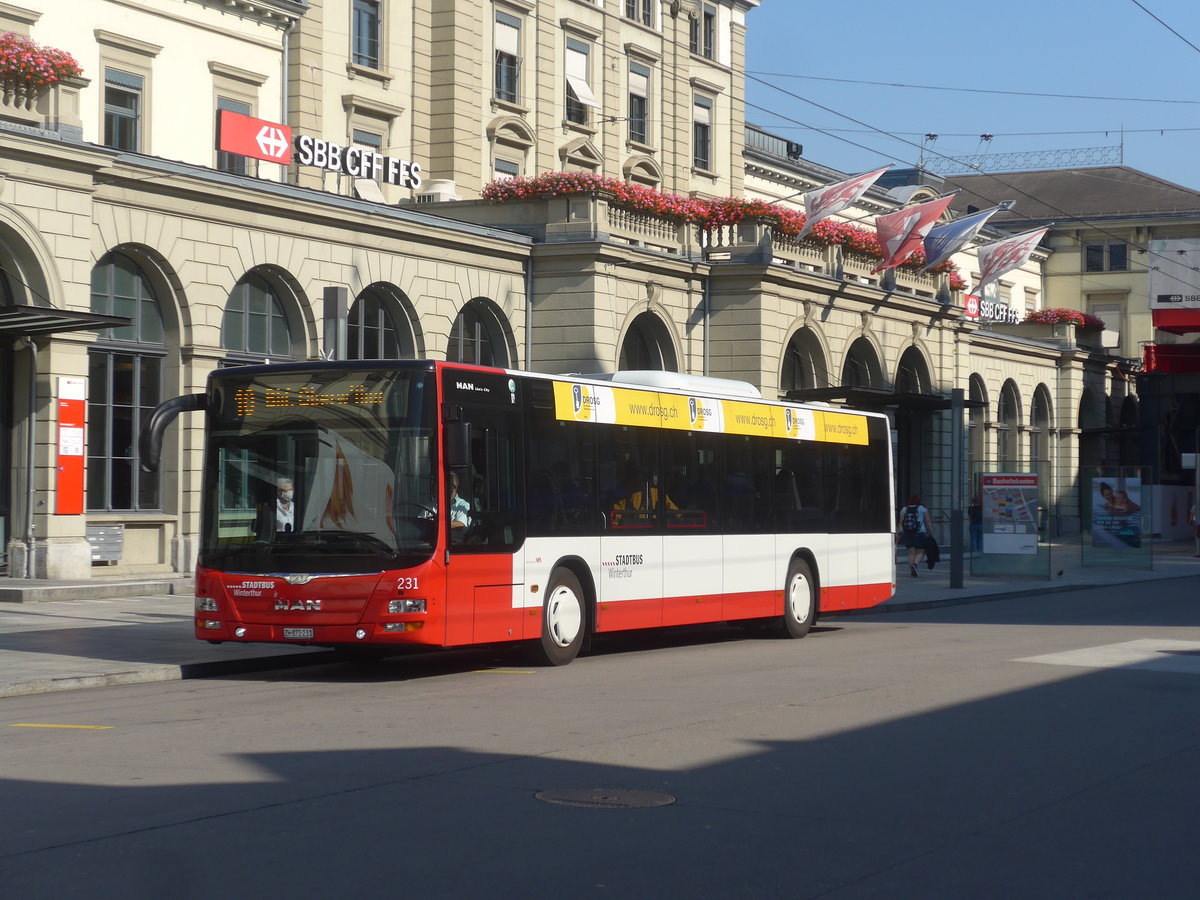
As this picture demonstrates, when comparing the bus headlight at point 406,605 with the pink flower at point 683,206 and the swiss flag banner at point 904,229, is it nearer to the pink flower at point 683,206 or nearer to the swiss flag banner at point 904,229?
the pink flower at point 683,206

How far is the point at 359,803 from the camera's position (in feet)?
27.4

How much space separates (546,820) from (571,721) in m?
3.84

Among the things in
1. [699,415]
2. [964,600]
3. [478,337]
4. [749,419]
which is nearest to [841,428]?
[749,419]

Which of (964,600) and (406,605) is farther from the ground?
(406,605)

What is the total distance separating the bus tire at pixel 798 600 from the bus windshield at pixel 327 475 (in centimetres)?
766

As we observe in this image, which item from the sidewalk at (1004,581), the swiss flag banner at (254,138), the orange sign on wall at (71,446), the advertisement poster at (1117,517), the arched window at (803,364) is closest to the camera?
the orange sign on wall at (71,446)

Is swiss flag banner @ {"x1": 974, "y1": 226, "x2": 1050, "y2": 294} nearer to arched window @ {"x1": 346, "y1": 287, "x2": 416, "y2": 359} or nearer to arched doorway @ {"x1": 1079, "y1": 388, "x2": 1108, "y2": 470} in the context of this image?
arched doorway @ {"x1": 1079, "y1": 388, "x2": 1108, "y2": 470}

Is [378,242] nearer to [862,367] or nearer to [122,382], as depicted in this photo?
[122,382]

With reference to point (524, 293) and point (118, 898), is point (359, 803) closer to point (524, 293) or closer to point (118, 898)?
point (118, 898)

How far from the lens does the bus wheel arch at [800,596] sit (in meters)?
21.2

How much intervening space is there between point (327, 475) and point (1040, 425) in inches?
2087

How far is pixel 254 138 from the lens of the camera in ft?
102

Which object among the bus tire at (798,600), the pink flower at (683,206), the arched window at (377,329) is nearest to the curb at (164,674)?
the bus tire at (798,600)

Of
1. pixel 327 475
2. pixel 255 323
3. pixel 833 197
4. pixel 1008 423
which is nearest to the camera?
pixel 327 475
